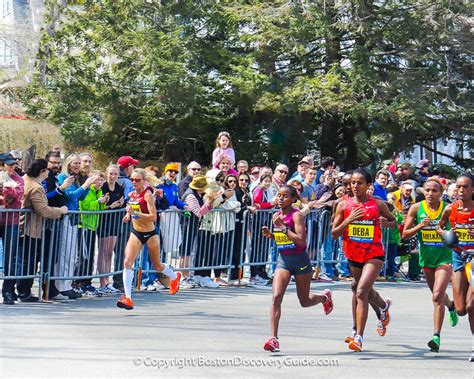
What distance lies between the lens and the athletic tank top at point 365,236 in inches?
400

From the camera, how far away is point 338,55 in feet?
90.4

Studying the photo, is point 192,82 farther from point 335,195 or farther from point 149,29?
point 335,195

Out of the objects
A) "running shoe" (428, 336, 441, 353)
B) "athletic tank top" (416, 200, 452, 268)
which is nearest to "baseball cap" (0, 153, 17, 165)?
"athletic tank top" (416, 200, 452, 268)

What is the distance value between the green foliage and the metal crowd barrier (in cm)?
892

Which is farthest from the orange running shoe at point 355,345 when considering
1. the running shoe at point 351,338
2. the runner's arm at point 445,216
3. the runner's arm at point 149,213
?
the runner's arm at point 149,213

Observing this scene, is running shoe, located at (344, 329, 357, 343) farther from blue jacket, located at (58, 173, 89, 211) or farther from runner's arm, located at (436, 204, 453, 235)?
blue jacket, located at (58, 173, 89, 211)

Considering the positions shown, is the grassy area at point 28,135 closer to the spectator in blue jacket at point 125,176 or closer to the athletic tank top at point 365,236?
the spectator in blue jacket at point 125,176

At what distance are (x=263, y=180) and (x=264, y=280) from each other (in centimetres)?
163

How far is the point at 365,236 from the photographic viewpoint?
1019 cm

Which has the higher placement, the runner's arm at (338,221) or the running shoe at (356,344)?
the runner's arm at (338,221)

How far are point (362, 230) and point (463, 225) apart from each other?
99 cm

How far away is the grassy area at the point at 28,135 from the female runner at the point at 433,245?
61.6 feet

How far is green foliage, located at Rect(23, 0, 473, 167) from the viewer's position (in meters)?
26.2

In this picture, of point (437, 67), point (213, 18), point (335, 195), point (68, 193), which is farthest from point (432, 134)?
point (68, 193)
